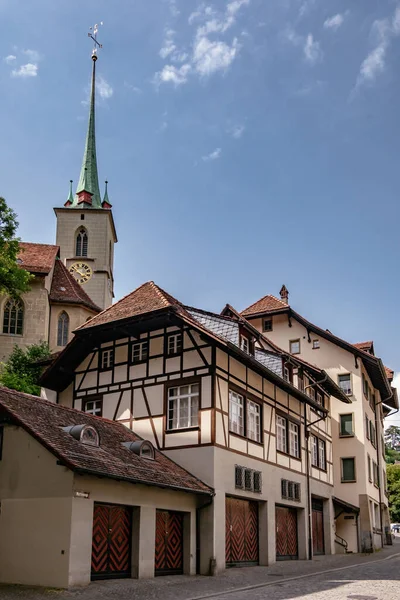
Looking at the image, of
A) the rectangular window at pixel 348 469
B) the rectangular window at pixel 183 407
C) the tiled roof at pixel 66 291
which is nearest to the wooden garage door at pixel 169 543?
the rectangular window at pixel 183 407

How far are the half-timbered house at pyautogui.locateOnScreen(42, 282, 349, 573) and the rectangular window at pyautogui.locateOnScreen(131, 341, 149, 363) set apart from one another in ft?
0.12

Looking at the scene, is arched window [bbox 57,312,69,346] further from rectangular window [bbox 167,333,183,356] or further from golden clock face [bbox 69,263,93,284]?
rectangular window [bbox 167,333,183,356]

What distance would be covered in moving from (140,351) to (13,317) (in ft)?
81.4

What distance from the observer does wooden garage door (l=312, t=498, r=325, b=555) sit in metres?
31.0

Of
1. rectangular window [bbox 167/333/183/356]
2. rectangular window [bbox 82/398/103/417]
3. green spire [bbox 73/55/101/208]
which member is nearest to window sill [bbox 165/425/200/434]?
rectangular window [bbox 167/333/183/356]

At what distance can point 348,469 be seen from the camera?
1496 inches

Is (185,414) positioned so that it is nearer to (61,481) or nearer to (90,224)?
(61,481)

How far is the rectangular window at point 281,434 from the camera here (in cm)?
2699

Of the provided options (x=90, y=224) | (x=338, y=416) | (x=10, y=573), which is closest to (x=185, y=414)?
(x=10, y=573)

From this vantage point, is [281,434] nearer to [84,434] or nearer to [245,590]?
[245,590]

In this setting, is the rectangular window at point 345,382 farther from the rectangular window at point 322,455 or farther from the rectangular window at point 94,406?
the rectangular window at point 94,406

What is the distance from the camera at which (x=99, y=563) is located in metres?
17.5

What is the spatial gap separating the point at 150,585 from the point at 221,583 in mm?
2202

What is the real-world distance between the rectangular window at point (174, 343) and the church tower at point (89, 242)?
4407cm
